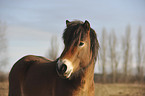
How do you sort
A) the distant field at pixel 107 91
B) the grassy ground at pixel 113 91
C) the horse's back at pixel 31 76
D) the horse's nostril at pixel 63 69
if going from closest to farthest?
the horse's nostril at pixel 63 69 → the horse's back at pixel 31 76 → the distant field at pixel 107 91 → the grassy ground at pixel 113 91

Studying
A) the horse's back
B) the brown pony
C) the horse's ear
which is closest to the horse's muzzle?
the brown pony

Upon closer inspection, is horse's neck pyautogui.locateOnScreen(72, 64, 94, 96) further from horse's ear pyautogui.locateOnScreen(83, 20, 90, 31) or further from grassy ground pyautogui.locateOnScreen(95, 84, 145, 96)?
grassy ground pyautogui.locateOnScreen(95, 84, 145, 96)

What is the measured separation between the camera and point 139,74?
2681cm

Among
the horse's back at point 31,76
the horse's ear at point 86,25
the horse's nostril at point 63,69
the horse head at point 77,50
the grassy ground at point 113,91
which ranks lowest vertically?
the grassy ground at point 113,91

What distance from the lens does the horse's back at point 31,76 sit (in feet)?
10.4

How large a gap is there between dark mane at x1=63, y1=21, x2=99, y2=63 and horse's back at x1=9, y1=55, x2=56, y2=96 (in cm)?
80

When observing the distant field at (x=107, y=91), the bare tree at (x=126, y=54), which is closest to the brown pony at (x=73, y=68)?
the distant field at (x=107, y=91)

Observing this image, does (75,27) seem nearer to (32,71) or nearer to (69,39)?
(69,39)

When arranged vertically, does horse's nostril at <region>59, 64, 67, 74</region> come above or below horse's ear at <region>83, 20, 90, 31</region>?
below

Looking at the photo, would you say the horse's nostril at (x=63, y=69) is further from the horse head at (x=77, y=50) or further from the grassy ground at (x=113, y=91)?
the grassy ground at (x=113, y=91)

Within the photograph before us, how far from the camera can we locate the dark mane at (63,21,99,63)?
2700mm

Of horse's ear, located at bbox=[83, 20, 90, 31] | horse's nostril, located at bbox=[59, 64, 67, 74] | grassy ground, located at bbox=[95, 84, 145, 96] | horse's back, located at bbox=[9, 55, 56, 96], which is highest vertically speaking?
horse's ear, located at bbox=[83, 20, 90, 31]

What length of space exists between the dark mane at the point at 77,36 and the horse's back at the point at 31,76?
80 cm

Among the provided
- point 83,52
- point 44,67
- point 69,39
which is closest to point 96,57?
point 83,52
